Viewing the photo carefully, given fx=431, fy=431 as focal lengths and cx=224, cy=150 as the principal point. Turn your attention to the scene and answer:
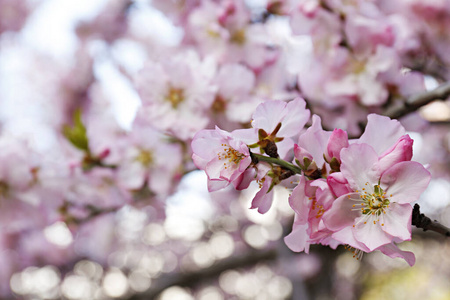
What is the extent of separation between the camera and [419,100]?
0.83 m

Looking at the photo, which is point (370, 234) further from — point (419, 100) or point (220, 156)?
point (419, 100)

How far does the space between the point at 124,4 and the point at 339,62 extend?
88.6 inches

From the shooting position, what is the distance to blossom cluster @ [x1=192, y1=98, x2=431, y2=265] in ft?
1.42

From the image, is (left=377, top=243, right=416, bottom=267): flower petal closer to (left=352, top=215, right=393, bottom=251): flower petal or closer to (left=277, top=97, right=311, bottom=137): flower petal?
(left=352, top=215, right=393, bottom=251): flower petal

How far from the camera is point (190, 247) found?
527 cm

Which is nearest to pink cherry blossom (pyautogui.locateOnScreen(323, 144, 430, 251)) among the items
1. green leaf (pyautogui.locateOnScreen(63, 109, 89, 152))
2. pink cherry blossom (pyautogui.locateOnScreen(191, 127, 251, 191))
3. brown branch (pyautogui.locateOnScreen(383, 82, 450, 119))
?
pink cherry blossom (pyautogui.locateOnScreen(191, 127, 251, 191))

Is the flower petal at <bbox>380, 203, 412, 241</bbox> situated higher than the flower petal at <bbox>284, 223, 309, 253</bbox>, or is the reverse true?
the flower petal at <bbox>380, 203, 412, 241</bbox>

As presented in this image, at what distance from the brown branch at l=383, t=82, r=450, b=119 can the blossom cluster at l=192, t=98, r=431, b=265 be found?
1.28 feet

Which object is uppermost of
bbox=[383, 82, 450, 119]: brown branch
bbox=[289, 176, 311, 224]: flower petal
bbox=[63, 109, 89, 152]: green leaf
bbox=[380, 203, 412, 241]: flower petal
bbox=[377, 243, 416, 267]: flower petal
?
bbox=[289, 176, 311, 224]: flower petal

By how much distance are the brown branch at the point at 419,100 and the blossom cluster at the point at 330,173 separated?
1.28ft

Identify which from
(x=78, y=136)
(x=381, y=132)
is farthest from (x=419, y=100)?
(x=78, y=136)

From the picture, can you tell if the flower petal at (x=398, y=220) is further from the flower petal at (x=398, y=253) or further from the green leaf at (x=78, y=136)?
the green leaf at (x=78, y=136)

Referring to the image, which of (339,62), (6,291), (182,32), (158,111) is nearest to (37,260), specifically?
(6,291)

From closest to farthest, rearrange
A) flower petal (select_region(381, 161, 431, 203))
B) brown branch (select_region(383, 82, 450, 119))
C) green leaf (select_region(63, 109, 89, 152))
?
flower petal (select_region(381, 161, 431, 203)) → brown branch (select_region(383, 82, 450, 119)) → green leaf (select_region(63, 109, 89, 152))
